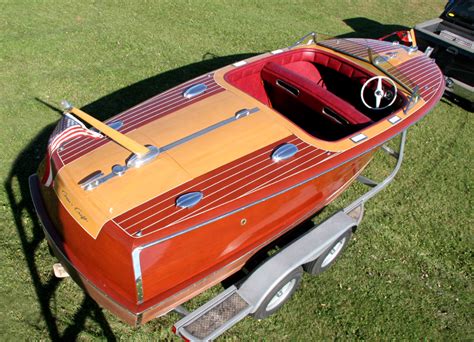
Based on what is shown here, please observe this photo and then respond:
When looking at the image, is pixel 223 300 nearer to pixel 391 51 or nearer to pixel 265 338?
pixel 265 338

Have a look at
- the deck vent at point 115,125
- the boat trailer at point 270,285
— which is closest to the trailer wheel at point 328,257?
the boat trailer at point 270,285

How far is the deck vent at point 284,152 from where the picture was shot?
3.84m

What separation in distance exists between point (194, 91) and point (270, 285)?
7.33 feet

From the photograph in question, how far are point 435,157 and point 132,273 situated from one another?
16.8 ft

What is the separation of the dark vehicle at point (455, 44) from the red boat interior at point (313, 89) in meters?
2.15

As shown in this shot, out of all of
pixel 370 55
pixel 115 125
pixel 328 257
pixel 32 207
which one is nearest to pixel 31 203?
pixel 32 207

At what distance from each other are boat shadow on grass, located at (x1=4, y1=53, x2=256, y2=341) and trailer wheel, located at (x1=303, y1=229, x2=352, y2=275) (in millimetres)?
2080

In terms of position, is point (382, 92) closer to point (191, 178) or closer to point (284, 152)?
point (284, 152)

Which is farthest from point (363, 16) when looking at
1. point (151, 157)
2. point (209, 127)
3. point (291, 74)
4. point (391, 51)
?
point (151, 157)

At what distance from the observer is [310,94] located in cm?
477

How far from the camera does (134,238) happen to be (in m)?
3.11

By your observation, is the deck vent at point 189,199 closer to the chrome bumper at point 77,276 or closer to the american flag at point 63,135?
the chrome bumper at point 77,276

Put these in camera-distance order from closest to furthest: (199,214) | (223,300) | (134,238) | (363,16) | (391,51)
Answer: (134,238) < (199,214) < (223,300) < (391,51) < (363,16)

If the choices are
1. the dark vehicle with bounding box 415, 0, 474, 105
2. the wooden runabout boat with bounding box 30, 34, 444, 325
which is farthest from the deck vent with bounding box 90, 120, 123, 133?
the dark vehicle with bounding box 415, 0, 474, 105
